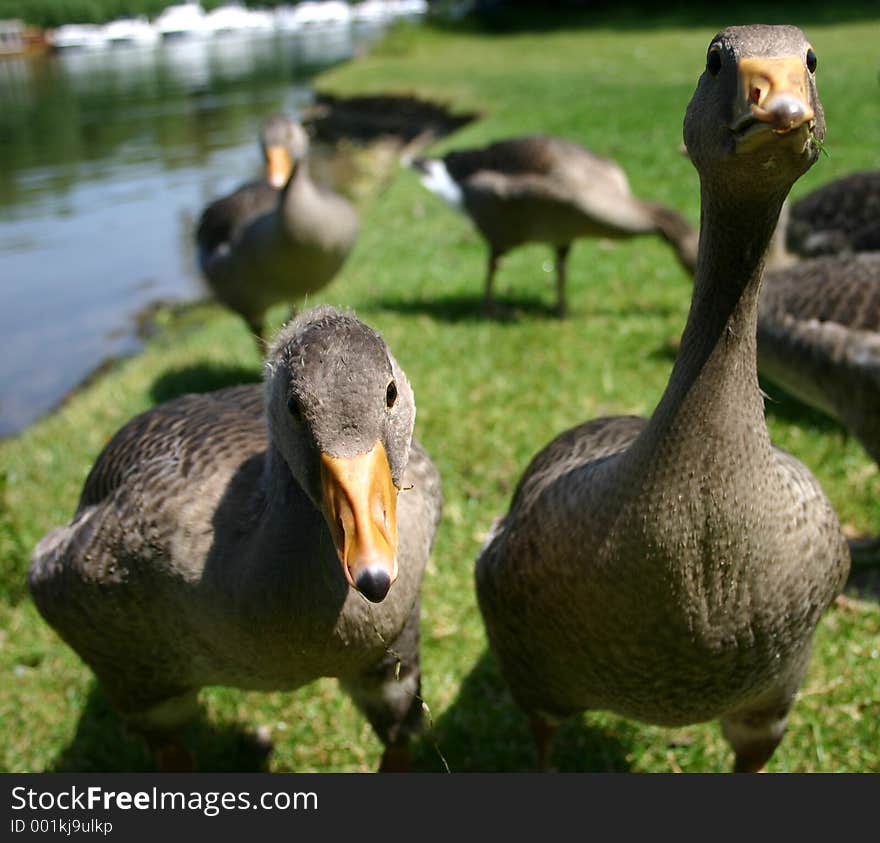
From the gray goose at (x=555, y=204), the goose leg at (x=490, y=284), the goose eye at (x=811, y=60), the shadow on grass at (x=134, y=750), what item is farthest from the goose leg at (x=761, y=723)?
the goose leg at (x=490, y=284)

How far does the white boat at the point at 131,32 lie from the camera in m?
62.5

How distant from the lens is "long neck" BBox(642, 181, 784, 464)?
2.21 metres

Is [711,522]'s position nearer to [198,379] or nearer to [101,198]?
[198,379]

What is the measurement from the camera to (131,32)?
66.6 m

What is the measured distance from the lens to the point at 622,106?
16.0 m

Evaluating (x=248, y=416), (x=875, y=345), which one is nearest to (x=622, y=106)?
(x=875, y=345)

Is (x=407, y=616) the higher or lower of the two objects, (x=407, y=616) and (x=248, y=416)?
the lower

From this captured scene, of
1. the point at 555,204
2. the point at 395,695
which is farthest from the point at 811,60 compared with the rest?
the point at 555,204

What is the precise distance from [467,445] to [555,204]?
2.99 meters

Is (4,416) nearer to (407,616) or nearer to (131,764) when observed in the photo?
(131,764)

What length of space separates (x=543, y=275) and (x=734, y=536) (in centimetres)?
727

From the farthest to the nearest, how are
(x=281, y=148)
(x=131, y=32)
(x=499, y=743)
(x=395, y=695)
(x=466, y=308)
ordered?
(x=131, y=32), (x=466, y=308), (x=281, y=148), (x=499, y=743), (x=395, y=695)

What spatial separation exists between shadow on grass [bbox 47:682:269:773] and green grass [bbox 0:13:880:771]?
1cm

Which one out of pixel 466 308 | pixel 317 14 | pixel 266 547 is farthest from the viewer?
pixel 317 14
